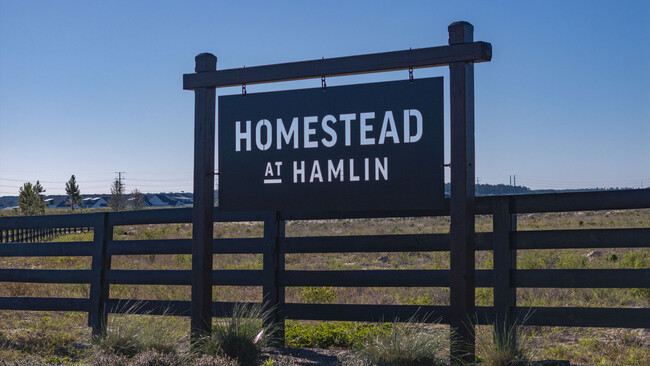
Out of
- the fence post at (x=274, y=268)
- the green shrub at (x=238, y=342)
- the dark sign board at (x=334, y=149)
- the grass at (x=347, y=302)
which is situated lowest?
the grass at (x=347, y=302)

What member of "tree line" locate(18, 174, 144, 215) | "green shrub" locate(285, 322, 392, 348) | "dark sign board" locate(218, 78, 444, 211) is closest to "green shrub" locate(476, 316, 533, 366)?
"dark sign board" locate(218, 78, 444, 211)

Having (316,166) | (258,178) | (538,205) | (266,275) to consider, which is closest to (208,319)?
(266,275)

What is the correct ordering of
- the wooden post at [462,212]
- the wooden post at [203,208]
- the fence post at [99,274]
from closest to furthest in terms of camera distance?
the wooden post at [462,212], the wooden post at [203,208], the fence post at [99,274]

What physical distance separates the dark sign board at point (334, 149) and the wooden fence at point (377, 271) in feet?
1.30

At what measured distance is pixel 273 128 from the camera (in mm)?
6828

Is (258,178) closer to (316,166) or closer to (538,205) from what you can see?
(316,166)

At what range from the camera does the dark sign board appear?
624cm

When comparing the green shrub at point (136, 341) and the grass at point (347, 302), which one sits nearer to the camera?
the green shrub at point (136, 341)

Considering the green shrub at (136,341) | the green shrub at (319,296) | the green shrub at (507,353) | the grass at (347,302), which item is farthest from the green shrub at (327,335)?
the green shrub at (319,296)

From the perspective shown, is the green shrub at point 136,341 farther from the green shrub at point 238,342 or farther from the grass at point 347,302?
the grass at point 347,302

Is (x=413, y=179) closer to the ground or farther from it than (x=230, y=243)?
farther from it

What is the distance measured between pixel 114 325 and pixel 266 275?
181 centimetres

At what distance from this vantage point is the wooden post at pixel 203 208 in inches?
265

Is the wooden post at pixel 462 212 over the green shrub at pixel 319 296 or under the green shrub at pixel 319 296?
over
